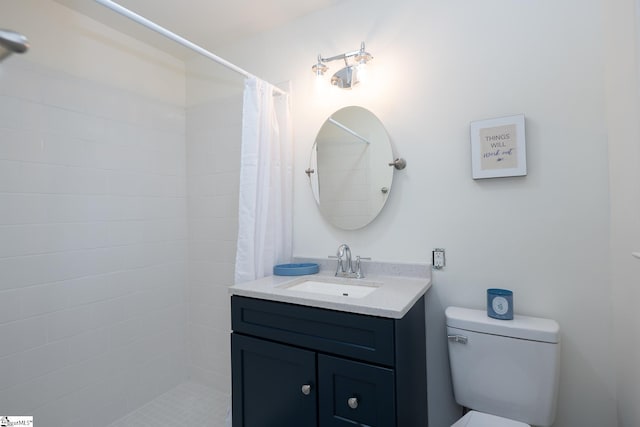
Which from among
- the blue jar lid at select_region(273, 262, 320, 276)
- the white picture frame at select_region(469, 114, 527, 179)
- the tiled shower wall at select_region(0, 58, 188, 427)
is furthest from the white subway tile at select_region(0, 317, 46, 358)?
the white picture frame at select_region(469, 114, 527, 179)

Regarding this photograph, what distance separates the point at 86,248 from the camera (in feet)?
5.88

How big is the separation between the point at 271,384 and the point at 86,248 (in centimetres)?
134

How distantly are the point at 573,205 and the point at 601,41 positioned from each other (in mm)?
660

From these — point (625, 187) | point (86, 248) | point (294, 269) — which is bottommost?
point (294, 269)

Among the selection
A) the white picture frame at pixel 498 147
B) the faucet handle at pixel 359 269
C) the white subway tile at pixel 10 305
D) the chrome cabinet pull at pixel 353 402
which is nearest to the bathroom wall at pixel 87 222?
the white subway tile at pixel 10 305

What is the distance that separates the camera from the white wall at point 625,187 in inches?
39.6

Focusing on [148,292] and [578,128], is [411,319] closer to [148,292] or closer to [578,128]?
[578,128]

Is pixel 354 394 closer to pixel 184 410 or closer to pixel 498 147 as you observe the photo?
pixel 498 147

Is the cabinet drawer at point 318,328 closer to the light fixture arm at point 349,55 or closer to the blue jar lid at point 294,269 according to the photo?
the blue jar lid at point 294,269

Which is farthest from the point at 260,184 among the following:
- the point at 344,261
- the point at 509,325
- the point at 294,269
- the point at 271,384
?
the point at 509,325

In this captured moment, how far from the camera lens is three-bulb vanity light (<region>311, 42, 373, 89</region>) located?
1.63 meters

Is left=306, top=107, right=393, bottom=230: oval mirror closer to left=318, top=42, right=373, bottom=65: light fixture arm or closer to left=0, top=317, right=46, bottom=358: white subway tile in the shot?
left=318, top=42, right=373, bottom=65: light fixture arm

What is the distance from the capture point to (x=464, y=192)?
4.84ft

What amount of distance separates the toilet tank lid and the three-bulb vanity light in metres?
1.27
